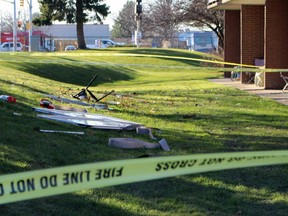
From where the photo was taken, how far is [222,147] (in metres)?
10.3

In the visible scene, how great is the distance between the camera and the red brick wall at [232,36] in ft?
101

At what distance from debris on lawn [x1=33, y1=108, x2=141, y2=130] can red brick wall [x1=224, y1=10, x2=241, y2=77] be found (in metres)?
19.5

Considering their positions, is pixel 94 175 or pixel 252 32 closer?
pixel 94 175

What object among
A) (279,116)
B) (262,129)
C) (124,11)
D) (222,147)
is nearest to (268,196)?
(222,147)

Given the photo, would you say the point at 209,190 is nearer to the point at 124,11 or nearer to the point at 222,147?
the point at 222,147

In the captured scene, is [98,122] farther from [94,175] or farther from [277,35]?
[277,35]

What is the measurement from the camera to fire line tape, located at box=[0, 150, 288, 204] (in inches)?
148

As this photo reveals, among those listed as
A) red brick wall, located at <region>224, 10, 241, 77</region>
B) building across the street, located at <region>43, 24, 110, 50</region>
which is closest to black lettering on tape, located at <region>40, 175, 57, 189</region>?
red brick wall, located at <region>224, 10, 241, 77</region>

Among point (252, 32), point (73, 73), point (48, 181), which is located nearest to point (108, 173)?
point (48, 181)

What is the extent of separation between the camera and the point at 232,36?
31156mm

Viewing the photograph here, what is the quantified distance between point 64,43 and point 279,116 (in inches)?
3276

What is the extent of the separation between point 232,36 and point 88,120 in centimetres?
2027

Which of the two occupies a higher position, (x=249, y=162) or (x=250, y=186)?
(x=249, y=162)

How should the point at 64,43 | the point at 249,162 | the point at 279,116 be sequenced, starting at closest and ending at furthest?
the point at 249,162
the point at 279,116
the point at 64,43
